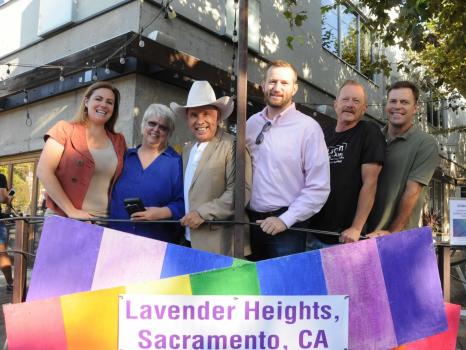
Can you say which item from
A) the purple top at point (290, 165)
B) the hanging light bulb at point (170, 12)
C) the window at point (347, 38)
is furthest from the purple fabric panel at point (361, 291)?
the window at point (347, 38)

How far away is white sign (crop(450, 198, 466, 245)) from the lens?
7.16 meters

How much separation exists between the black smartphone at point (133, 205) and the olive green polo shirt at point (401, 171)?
1409 millimetres

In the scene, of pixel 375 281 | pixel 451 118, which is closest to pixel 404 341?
pixel 375 281

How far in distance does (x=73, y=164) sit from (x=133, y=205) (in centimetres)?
48

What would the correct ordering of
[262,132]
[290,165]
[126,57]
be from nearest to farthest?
1. [290,165]
2. [262,132]
3. [126,57]

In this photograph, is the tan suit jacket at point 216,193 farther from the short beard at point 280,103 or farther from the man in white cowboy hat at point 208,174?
the short beard at point 280,103

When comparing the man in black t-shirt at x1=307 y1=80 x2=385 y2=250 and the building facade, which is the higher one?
the building facade

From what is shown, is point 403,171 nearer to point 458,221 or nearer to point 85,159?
point 85,159

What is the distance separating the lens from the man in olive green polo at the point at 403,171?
283 cm

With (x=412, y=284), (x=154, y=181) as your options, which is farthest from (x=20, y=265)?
(x=412, y=284)

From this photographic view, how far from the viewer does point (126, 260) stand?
2037mm

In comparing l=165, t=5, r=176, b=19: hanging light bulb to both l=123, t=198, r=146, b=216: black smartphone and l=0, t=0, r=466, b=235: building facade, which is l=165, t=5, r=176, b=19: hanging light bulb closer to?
l=0, t=0, r=466, b=235: building facade

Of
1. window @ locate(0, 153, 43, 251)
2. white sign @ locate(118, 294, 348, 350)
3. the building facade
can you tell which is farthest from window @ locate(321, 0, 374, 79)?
white sign @ locate(118, 294, 348, 350)

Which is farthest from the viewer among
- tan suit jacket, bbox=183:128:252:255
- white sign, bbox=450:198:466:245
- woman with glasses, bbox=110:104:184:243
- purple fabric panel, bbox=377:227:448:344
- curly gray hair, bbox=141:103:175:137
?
white sign, bbox=450:198:466:245
